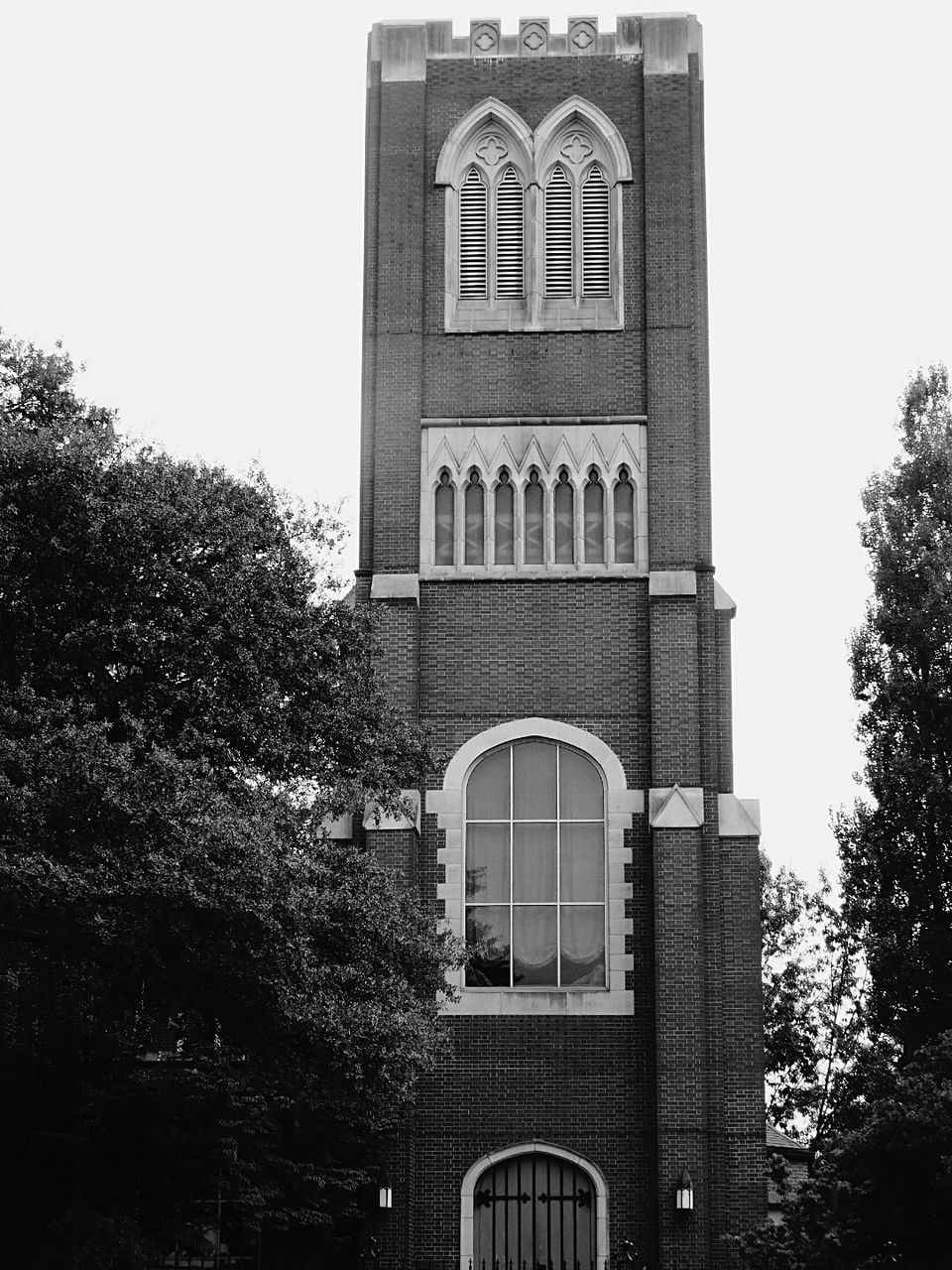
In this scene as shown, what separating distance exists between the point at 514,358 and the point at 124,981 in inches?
486

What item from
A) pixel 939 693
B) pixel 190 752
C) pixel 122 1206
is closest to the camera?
pixel 190 752

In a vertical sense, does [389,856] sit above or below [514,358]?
below

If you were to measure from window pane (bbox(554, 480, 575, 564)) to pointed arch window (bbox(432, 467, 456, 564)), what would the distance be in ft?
5.02

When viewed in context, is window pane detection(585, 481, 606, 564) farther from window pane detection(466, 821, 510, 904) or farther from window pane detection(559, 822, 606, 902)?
window pane detection(466, 821, 510, 904)

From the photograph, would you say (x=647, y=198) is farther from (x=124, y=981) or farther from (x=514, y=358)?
(x=124, y=981)

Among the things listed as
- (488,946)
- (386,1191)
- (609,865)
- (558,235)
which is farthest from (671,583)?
(386,1191)

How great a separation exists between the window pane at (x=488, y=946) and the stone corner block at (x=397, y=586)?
4533mm

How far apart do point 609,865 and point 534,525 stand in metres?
5.13

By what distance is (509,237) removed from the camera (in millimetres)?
27391

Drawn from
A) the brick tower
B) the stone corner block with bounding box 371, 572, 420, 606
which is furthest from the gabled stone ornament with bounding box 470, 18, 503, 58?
the stone corner block with bounding box 371, 572, 420, 606

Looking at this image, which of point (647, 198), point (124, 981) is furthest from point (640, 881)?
point (647, 198)

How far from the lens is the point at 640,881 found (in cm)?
2433

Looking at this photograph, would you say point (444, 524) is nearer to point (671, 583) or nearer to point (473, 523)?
point (473, 523)

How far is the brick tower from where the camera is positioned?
23281 mm
